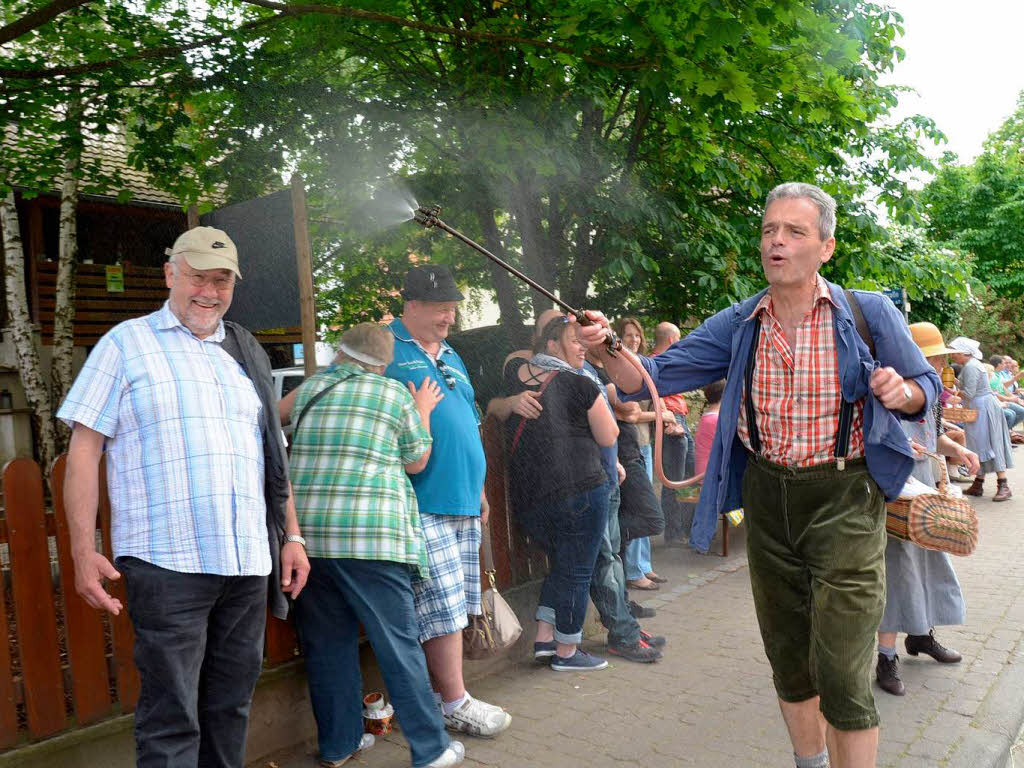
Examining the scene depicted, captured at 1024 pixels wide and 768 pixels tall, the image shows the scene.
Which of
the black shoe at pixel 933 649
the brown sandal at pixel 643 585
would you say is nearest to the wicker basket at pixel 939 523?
the black shoe at pixel 933 649

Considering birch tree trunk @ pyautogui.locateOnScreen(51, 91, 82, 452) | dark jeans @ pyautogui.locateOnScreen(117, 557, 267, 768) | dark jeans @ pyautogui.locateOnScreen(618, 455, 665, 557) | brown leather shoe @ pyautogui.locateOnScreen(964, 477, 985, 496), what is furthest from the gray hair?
brown leather shoe @ pyautogui.locateOnScreen(964, 477, 985, 496)

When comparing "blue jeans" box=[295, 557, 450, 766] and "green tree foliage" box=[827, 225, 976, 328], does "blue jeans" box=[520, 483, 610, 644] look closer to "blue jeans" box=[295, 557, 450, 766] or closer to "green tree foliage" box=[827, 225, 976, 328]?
"blue jeans" box=[295, 557, 450, 766]

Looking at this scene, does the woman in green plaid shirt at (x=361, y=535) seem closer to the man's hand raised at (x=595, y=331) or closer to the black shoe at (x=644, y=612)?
the man's hand raised at (x=595, y=331)

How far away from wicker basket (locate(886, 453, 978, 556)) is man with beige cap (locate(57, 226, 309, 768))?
3.10 meters

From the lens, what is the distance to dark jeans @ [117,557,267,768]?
2838 mm

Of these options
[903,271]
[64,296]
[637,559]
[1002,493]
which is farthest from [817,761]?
[64,296]

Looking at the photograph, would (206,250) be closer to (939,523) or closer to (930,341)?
(939,523)

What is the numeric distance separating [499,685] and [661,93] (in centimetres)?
370

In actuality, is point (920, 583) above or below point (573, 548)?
below

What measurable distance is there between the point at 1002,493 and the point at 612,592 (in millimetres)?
8710

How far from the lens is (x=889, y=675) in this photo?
4.76 metres

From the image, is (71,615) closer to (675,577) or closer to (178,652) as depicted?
(178,652)

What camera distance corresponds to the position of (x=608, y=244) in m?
7.96

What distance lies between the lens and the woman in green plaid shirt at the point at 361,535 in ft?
12.4
